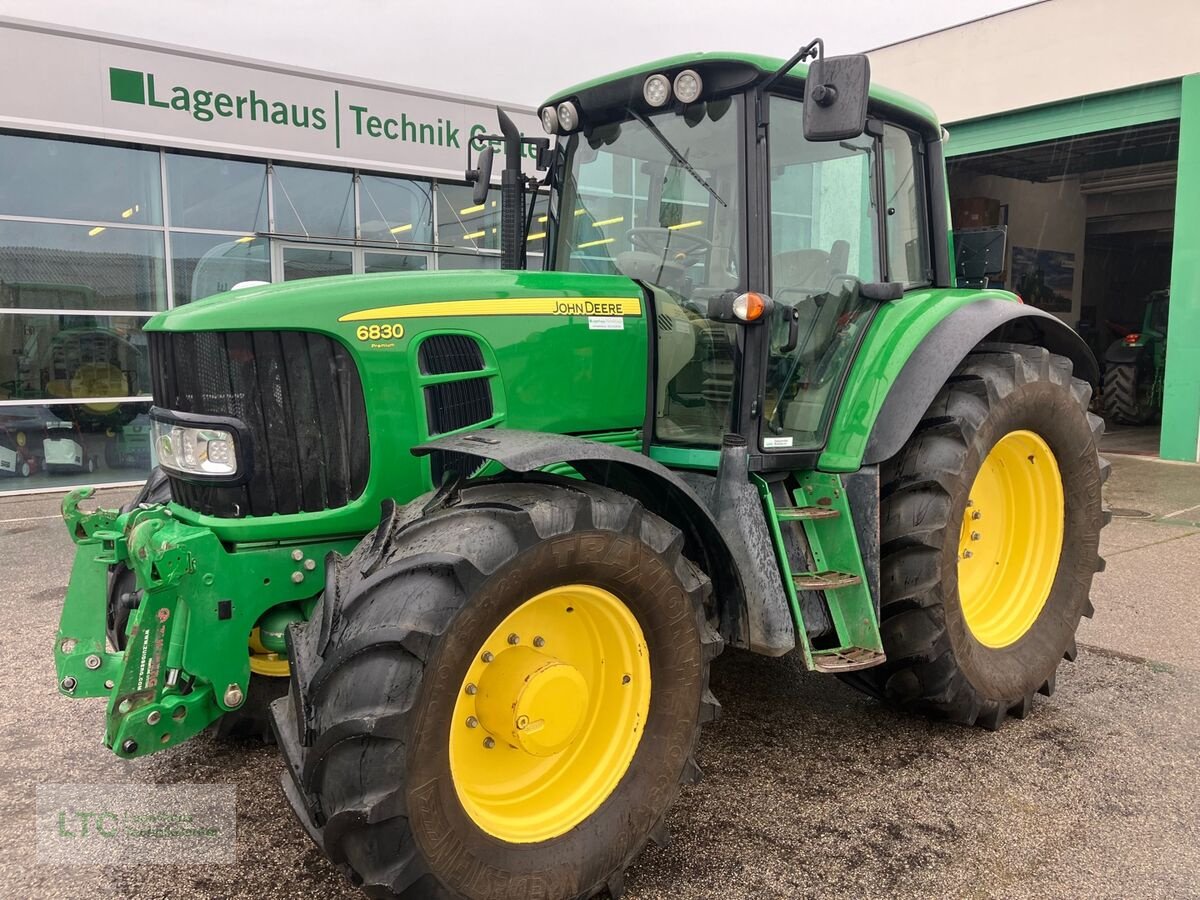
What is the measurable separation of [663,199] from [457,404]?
1091 mm

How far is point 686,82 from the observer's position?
9.64 feet

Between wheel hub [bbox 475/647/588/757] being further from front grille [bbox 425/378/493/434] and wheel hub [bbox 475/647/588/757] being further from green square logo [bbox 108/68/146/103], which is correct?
green square logo [bbox 108/68/146/103]

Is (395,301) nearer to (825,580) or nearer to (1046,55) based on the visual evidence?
(825,580)

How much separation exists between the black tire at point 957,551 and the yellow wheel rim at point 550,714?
1175 mm

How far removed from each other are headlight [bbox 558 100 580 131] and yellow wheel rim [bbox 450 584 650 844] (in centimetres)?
190

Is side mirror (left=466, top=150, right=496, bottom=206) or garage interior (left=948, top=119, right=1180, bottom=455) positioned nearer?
side mirror (left=466, top=150, right=496, bottom=206)

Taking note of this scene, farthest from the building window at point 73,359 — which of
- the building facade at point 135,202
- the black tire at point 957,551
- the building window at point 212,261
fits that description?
the black tire at point 957,551

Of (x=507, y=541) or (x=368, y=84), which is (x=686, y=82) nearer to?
(x=507, y=541)

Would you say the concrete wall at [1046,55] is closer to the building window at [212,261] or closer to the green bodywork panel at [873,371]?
Result: the green bodywork panel at [873,371]

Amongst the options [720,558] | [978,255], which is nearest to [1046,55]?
[978,255]

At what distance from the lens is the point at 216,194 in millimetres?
9609

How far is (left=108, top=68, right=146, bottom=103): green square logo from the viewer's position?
8.71 m

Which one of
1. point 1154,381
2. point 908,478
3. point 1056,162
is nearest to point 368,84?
point 908,478

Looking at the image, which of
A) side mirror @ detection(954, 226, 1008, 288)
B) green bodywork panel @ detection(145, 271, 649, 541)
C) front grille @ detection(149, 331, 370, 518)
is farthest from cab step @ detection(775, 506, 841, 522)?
side mirror @ detection(954, 226, 1008, 288)
